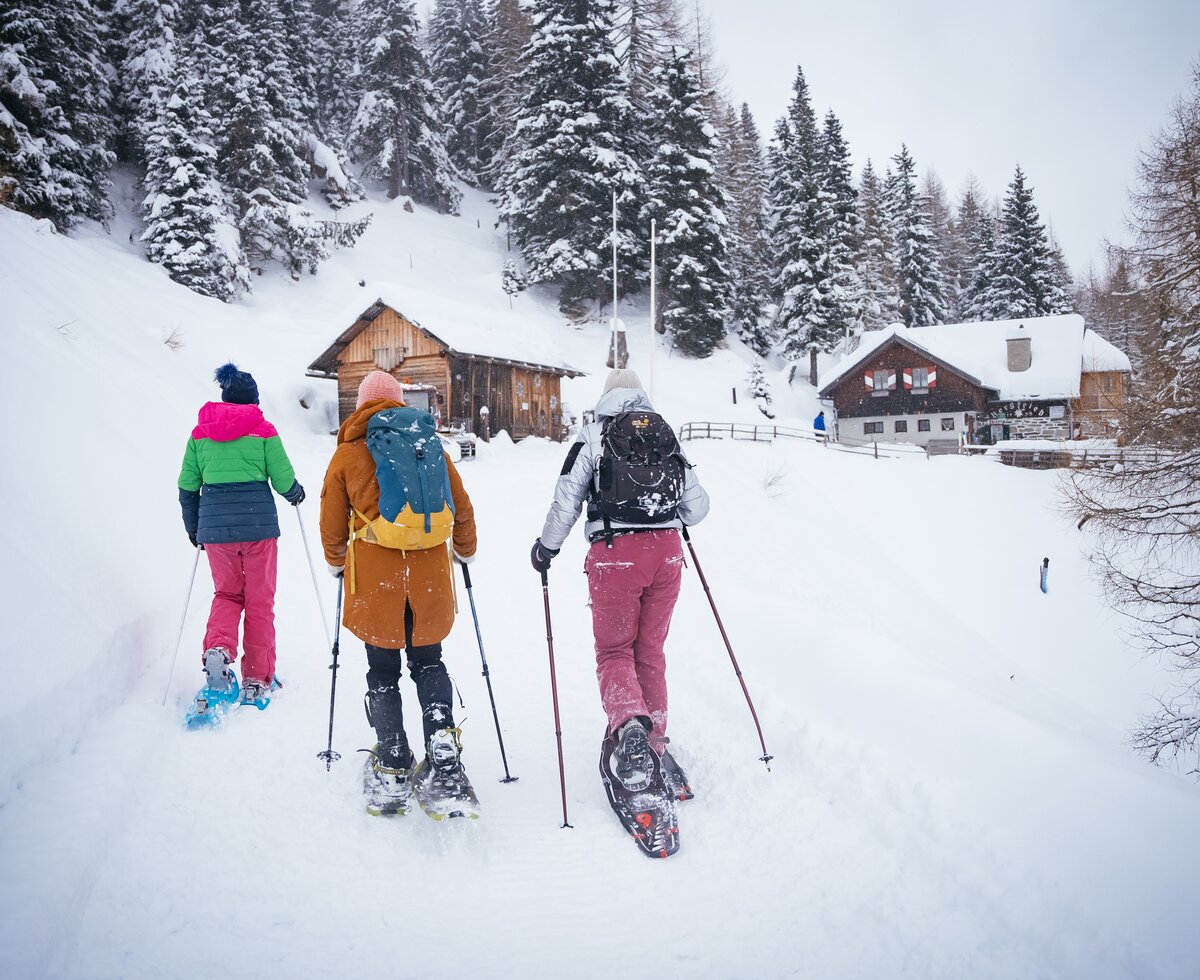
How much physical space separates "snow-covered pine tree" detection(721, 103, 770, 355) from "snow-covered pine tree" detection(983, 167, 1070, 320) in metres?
13.3

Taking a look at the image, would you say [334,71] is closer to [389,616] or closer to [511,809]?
[389,616]

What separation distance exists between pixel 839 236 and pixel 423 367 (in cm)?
2674

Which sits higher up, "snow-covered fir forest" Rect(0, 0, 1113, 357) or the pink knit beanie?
"snow-covered fir forest" Rect(0, 0, 1113, 357)

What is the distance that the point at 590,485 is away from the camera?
356 cm

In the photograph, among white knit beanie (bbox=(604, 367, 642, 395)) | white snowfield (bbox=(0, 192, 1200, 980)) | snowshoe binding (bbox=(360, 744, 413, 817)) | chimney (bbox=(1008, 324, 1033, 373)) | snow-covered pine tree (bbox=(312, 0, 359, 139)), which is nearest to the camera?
white snowfield (bbox=(0, 192, 1200, 980))

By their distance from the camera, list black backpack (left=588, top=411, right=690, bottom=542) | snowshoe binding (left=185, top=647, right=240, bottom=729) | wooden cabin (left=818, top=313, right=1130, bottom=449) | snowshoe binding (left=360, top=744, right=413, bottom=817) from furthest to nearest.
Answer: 1. wooden cabin (left=818, top=313, right=1130, bottom=449)
2. snowshoe binding (left=185, top=647, right=240, bottom=729)
3. black backpack (left=588, top=411, right=690, bottom=542)
4. snowshoe binding (left=360, top=744, right=413, bottom=817)

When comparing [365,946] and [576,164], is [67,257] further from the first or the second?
[576,164]

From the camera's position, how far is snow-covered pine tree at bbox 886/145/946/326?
1556 inches

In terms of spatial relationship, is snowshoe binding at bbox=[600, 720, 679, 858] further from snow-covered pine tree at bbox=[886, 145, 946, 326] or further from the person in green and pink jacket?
snow-covered pine tree at bbox=[886, 145, 946, 326]

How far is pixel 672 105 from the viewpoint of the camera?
33.4 metres

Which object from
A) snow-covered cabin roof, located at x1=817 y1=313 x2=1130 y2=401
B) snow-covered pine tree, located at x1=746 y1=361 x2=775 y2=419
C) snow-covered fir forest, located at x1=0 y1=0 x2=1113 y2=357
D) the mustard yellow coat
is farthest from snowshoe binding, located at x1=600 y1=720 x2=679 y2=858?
snow-covered cabin roof, located at x1=817 y1=313 x2=1130 y2=401

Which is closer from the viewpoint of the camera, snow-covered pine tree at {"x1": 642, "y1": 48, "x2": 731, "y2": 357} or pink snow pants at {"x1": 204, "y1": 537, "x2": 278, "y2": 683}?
pink snow pants at {"x1": 204, "y1": 537, "x2": 278, "y2": 683}

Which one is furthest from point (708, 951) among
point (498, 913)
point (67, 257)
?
point (67, 257)

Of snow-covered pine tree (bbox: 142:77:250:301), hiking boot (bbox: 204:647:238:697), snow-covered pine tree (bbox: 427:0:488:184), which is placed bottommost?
hiking boot (bbox: 204:647:238:697)
